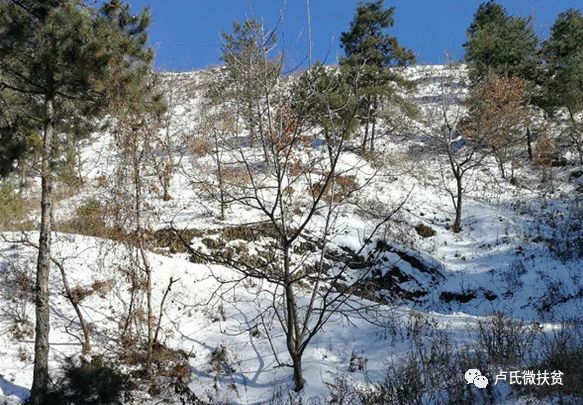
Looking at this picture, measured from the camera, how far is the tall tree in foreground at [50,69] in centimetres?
666

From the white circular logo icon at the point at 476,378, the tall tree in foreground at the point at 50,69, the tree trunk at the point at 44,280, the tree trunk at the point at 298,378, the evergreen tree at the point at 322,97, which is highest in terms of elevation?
the tall tree in foreground at the point at 50,69

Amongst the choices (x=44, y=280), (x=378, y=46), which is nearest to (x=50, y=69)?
(x=44, y=280)

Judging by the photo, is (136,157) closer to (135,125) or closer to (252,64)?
(135,125)

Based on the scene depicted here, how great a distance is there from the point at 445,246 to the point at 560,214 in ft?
17.8

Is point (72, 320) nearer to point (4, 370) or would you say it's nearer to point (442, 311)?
point (4, 370)

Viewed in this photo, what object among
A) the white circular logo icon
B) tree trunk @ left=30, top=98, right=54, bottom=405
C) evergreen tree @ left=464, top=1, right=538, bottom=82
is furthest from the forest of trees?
evergreen tree @ left=464, top=1, right=538, bottom=82

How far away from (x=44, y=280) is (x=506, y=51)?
88.4ft

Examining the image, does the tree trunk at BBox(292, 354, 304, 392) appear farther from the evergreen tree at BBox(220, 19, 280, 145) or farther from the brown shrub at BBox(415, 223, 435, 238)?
the brown shrub at BBox(415, 223, 435, 238)

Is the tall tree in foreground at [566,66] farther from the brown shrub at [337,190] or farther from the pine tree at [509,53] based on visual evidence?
the brown shrub at [337,190]

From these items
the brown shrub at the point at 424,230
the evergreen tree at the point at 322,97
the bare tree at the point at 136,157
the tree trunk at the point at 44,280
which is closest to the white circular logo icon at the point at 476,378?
the evergreen tree at the point at 322,97

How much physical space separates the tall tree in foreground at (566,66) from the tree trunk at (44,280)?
24323mm

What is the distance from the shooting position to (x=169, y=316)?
31.5 ft

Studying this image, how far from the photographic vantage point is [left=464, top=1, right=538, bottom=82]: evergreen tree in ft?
83.3

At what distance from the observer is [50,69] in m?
6.94
